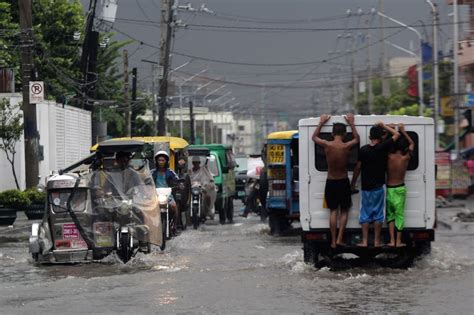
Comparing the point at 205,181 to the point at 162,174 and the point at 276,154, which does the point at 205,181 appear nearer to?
the point at 276,154

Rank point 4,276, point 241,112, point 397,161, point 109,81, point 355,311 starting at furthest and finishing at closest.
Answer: point 241,112, point 109,81, point 4,276, point 397,161, point 355,311

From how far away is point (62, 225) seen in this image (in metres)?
19.0

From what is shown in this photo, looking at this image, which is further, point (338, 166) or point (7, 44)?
point (7, 44)

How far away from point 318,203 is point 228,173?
19672mm

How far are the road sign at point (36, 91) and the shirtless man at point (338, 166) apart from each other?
56.4 feet

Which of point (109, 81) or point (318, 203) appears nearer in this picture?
point (318, 203)

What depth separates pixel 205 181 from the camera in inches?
1222

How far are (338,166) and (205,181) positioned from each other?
47.7 feet

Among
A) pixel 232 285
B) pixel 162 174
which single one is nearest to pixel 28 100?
pixel 162 174

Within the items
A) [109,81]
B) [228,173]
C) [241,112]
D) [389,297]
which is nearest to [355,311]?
[389,297]

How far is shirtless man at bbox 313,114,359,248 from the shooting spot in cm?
1662

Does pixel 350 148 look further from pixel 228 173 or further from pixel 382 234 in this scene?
pixel 228 173

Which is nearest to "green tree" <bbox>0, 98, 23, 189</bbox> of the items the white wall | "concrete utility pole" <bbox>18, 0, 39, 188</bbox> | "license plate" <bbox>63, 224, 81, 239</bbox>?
"concrete utility pole" <bbox>18, 0, 39, 188</bbox>

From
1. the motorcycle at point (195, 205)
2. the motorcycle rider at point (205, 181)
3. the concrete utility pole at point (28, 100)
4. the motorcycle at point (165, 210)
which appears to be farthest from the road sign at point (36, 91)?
the motorcycle at point (165, 210)
